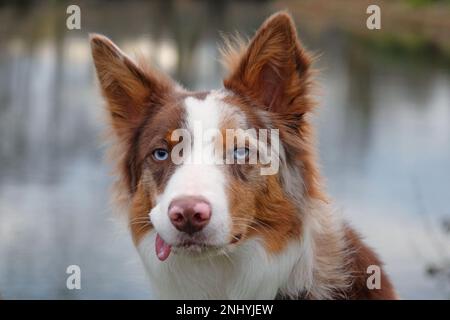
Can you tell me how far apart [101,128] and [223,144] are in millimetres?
1269

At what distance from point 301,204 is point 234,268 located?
54cm

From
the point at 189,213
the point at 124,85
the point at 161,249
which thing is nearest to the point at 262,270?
the point at 161,249

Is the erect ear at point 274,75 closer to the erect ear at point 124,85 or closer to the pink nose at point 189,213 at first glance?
the erect ear at point 124,85

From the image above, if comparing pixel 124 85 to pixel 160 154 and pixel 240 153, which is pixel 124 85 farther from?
pixel 240 153

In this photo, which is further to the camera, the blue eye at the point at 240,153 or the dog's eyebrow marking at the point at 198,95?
the dog's eyebrow marking at the point at 198,95

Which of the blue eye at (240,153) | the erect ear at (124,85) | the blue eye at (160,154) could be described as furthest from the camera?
the erect ear at (124,85)

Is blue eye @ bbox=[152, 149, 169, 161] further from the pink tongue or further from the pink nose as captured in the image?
the pink nose

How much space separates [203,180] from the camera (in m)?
5.52

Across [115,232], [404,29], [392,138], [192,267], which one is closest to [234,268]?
[192,267]

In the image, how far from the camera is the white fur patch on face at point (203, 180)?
544cm

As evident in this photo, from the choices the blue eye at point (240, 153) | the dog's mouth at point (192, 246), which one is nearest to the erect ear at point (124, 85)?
the blue eye at point (240, 153)

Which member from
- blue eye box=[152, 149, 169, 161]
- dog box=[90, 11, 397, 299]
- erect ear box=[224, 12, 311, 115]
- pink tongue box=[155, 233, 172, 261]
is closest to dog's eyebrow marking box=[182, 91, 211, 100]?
dog box=[90, 11, 397, 299]

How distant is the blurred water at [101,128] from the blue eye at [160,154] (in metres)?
0.70
